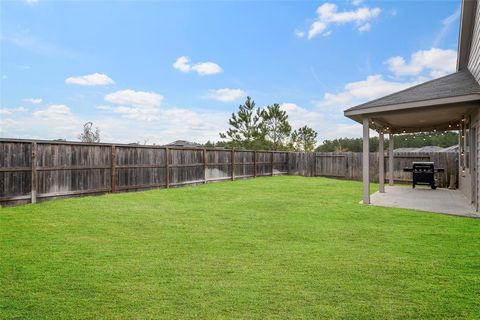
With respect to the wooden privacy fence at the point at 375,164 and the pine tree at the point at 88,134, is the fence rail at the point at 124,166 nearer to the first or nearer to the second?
the wooden privacy fence at the point at 375,164

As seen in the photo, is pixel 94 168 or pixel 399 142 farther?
pixel 399 142

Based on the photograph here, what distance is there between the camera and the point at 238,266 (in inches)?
129

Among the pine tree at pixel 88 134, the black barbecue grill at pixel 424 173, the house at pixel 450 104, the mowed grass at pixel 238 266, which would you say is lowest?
the mowed grass at pixel 238 266

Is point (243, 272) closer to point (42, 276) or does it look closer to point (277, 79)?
point (42, 276)

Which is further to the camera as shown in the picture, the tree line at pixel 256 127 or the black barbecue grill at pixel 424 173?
the tree line at pixel 256 127

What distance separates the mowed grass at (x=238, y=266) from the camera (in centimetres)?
239

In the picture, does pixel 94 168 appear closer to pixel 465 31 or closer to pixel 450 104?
pixel 450 104

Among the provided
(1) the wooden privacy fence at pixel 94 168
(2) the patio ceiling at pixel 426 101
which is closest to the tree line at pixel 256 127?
(1) the wooden privacy fence at pixel 94 168

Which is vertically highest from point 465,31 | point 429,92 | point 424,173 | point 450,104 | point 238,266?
point 465,31

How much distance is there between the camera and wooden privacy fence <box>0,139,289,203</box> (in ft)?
24.3

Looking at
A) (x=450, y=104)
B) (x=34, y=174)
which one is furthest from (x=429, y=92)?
(x=34, y=174)

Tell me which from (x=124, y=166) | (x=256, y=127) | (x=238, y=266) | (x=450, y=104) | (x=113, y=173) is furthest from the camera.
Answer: (x=256, y=127)

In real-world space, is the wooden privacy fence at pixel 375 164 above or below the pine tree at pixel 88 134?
below

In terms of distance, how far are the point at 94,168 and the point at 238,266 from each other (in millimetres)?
7437
